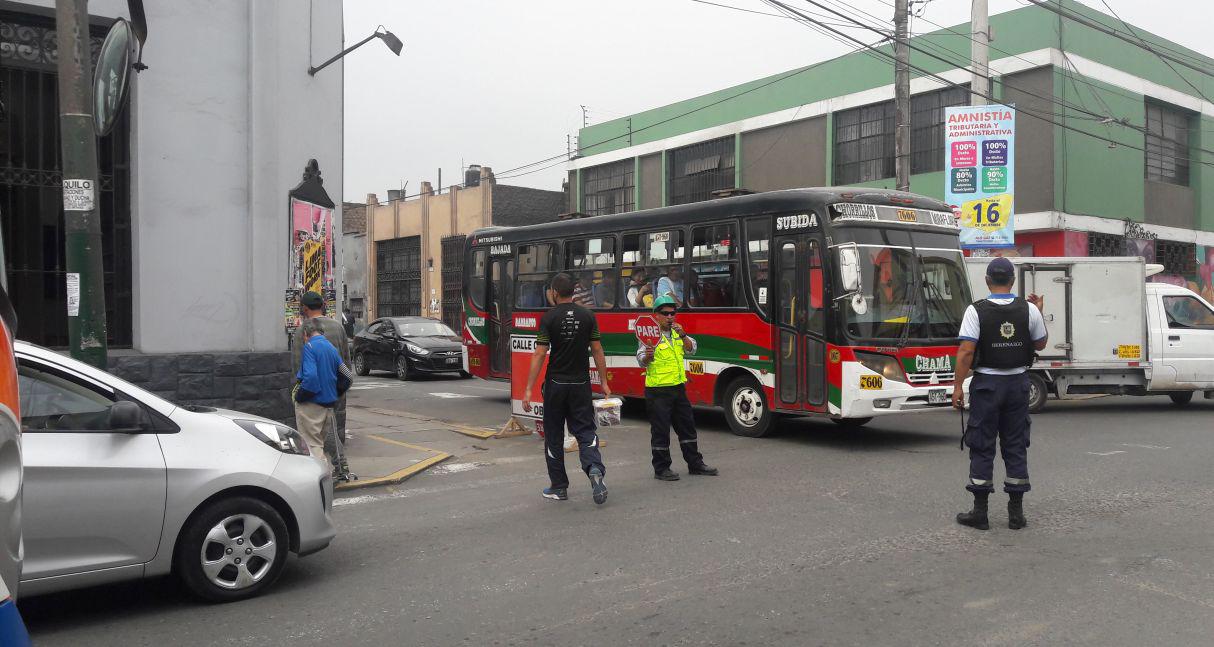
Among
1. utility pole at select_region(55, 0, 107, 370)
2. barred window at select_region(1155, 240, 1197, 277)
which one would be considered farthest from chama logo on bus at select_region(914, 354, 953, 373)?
barred window at select_region(1155, 240, 1197, 277)

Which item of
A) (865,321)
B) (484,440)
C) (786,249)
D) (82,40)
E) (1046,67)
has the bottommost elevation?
(484,440)

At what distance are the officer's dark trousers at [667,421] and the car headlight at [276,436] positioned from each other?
3787 mm

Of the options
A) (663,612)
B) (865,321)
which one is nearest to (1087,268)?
(865,321)

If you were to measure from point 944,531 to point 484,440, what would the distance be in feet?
22.1

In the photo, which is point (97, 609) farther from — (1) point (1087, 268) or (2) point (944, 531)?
(1) point (1087, 268)

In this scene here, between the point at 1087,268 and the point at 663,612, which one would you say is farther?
the point at 1087,268

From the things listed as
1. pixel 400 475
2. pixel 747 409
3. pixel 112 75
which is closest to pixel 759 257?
pixel 747 409

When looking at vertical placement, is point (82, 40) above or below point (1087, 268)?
above

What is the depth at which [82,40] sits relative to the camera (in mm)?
7301

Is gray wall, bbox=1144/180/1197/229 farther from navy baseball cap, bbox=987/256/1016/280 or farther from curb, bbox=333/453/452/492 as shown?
curb, bbox=333/453/452/492

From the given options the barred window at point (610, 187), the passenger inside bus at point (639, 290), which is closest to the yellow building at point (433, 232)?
the barred window at point (610, 187)

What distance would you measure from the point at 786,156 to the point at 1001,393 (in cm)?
2377

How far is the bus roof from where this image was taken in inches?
444

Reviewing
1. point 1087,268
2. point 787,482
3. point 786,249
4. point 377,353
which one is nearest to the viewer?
point 787,482
